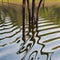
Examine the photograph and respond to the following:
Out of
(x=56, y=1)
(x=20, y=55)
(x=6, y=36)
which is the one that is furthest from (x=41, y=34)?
(x=56, y=1)

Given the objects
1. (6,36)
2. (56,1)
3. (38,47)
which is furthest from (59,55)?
(56,1)

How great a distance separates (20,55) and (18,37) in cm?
414

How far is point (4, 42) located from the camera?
536 inches

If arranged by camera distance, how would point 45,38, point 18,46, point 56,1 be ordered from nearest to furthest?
point 18,46 → point 45,38 → point 56,1

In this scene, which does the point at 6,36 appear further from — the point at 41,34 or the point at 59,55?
the point at 59,55

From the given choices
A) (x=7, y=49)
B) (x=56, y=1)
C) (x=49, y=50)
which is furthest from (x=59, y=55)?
(x=56, y=1)

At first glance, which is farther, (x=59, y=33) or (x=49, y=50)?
(x=59, y=33)

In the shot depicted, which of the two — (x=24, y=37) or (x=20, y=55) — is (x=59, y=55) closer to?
(x=20, y=55)

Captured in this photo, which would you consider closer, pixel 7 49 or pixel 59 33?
pixel 7 49

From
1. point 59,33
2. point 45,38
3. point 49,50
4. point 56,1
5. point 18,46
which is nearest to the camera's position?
point 49,50

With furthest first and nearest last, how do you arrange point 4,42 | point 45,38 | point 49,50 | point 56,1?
point 56,1, point 45,38, point 4,42, point 49,50

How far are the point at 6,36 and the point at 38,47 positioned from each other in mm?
3266

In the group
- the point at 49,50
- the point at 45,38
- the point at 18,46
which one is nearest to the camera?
the point at 49,50

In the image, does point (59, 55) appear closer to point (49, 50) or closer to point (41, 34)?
point (49, 50)
